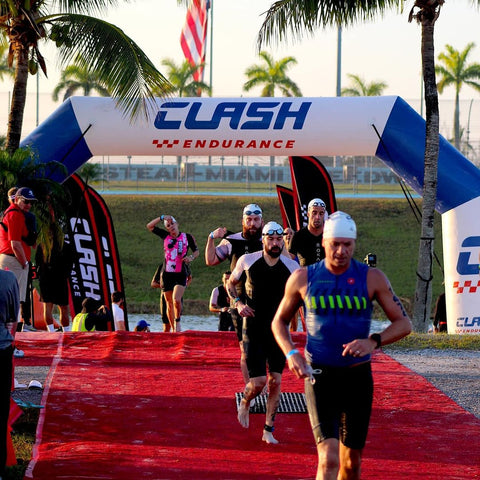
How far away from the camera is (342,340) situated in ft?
17.5

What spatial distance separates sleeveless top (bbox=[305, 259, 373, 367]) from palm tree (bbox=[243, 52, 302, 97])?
159 ft

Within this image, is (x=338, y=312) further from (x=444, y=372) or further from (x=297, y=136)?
(x=297, y=136)

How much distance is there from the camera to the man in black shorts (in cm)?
759

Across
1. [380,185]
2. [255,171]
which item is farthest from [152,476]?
[255,171]

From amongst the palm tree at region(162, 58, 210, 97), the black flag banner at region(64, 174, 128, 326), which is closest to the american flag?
the palm tree at region(162, 58, 210, 97)

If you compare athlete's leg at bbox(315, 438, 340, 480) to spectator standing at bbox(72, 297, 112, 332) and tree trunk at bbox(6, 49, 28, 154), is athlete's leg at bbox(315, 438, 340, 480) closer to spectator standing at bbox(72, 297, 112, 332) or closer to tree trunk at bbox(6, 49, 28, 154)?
spectator standing at bbox(72, 297, 112, 332)

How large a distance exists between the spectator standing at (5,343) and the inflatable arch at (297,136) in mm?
8121

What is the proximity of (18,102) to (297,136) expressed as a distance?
4232mm

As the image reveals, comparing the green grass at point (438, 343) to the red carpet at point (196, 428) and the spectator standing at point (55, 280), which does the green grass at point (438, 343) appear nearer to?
the red carpet at point (196, 428)

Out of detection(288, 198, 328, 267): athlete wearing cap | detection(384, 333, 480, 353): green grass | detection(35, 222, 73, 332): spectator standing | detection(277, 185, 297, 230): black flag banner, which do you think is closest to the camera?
detection(288, 198, 328, 267): athlete wearing cap

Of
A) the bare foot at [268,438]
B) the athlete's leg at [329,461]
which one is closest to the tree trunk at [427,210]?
the bare foot at [268,438]

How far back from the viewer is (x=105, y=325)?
540 inches

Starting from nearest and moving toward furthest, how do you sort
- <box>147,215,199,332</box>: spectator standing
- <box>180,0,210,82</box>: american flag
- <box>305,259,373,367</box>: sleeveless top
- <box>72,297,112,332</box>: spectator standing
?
<box>305,259,373,367</box>: sleeveless top, <box>72,297,112,332</box>: spectator standing, <box>147,215,199,332</box>: spectator standing, <box>180,0,210,82</box>: american flag

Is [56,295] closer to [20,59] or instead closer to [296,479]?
[20,59]
